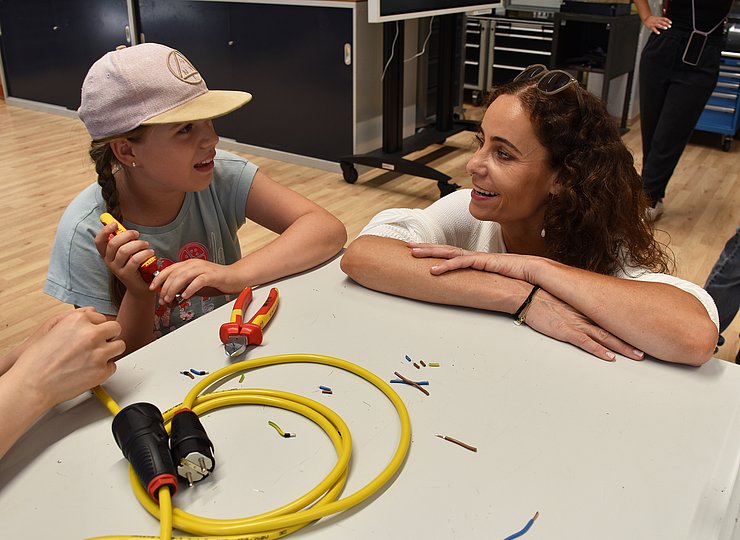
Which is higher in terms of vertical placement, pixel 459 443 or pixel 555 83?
pixel 555 83

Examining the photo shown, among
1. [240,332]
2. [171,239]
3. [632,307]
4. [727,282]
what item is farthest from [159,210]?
[727,282]

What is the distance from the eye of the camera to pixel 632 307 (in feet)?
3.25

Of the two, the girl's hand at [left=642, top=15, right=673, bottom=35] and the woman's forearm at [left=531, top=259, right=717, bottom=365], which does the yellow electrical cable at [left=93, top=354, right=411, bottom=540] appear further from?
the girl's hand at [left=642, top=15, right=673, bottom=35]

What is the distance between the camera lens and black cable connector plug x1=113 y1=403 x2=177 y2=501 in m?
0.69

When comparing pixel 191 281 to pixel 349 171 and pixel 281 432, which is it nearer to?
pixel 281 432

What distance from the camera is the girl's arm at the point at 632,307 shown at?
3.12 ft

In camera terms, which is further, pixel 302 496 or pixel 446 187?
pixel 446 187

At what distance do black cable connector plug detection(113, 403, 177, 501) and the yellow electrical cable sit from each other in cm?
1

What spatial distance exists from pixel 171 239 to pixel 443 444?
2.70 feet

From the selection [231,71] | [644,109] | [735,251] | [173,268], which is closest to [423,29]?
[231,71]

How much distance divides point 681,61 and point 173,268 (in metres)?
2.82

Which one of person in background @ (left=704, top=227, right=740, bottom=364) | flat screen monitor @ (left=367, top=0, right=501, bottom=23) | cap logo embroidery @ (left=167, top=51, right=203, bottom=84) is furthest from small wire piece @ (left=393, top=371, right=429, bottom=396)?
flat screen monitor @ (left=367, top=0, right=501, bottom=23)

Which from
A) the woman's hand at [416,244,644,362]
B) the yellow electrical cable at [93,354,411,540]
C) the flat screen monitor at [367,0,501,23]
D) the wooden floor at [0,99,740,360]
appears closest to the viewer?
the yellow electrical cable at [93,354,411,540]

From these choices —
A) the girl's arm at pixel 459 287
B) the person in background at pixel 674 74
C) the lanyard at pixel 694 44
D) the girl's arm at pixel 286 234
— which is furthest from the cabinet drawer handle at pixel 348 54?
the girl's arm at pixel 459 287
